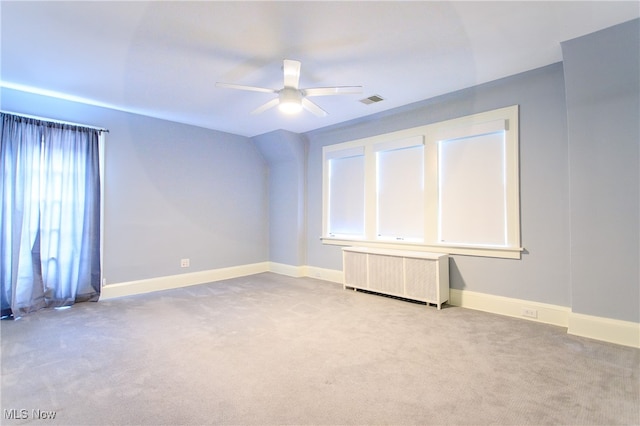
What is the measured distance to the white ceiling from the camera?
7.20ft

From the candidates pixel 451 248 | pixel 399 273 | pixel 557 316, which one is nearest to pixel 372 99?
pixel 451 248

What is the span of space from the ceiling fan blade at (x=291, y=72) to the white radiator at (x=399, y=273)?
2512 mm

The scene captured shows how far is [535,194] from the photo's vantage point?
10.7 feet

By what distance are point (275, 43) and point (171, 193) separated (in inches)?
126

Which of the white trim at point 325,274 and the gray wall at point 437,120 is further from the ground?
the gray wall at point 437,120

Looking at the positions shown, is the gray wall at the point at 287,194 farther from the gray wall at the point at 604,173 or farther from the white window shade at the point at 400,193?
the gray wall at the point at 604,173

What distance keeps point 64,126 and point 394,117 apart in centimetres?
441

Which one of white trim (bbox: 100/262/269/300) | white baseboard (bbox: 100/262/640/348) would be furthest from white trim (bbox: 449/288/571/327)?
white trim (bbox: 100/262/269/300)

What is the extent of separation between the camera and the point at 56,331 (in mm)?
2998

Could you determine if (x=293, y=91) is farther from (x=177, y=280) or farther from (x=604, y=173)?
(x=177, y=280)

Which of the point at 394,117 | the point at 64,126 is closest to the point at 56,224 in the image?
the point at 64,126

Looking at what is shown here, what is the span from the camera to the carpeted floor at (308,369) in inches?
69.3

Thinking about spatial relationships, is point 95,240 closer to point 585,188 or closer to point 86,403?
point 86,403

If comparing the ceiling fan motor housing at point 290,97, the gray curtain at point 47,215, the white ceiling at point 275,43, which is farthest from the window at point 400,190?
the gray curtain at point 47,215
